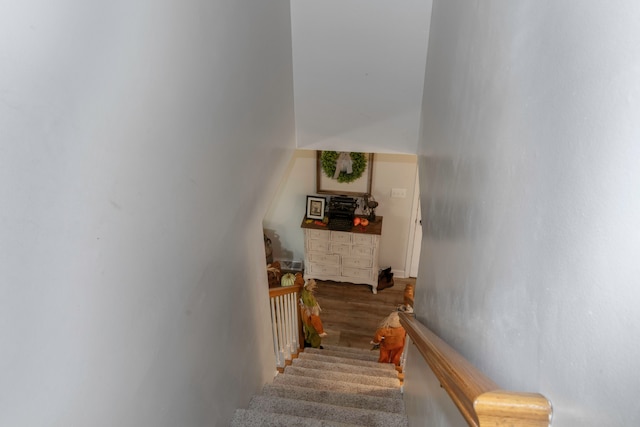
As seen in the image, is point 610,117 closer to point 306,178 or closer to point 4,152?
point 4,152

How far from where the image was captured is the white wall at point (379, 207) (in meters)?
5.29

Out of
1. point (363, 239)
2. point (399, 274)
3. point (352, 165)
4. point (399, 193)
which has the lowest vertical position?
point (399, 274)

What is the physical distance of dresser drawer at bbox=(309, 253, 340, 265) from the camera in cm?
561

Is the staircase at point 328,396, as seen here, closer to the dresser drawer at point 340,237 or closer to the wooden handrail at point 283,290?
the wooden handrail at point 283,290

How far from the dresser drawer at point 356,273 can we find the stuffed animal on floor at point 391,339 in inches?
57.7

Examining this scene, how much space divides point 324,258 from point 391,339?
5.80 feet

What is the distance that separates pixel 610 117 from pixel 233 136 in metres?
1.67

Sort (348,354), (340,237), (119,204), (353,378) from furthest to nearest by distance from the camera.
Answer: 1. (340,237)
2. (348,354)
3. (353,378)
4. (119,204)

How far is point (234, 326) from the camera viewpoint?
237 cm

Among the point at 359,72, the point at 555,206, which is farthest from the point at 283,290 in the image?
the point at 555,206

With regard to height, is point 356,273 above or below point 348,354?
above

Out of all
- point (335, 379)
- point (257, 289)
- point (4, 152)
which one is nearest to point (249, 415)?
point (257, 289)

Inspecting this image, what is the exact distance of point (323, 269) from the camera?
574 centimetres

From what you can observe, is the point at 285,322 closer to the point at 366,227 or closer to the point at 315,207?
the point at 366,227
